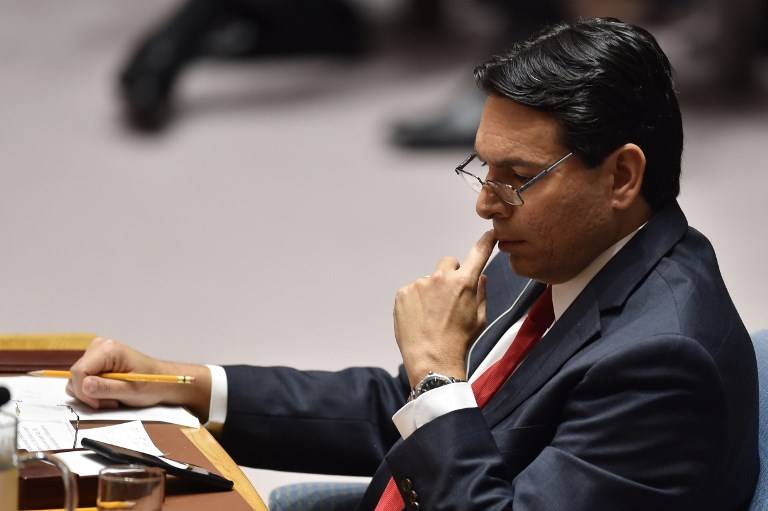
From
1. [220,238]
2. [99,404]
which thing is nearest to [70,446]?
[99,404]

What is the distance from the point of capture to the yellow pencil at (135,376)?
2078mm

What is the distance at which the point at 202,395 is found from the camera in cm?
221

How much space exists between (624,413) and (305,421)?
29.7 inches

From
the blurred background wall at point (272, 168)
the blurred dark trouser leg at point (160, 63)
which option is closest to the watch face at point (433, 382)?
the blurred background wall at point (272, 168)

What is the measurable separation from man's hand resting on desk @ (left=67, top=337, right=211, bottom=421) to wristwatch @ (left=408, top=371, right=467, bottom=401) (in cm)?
50

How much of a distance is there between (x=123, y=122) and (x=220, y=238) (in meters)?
1.35

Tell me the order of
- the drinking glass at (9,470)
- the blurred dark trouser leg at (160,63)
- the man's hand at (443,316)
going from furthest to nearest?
the blurred dark trouser leg at (160,63)
the man's hand at (443,316)
the drinking glass at (9,470)

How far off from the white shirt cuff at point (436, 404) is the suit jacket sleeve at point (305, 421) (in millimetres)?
483

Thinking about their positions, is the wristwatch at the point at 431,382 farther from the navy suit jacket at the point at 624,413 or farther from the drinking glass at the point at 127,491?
the drinking glass at the point at 127,491

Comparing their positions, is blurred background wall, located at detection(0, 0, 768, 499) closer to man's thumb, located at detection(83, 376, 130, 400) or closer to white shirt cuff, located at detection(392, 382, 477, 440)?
man's thumb, located at detection(83, 376, 130, 400)

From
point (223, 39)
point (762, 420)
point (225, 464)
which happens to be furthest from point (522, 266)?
point (223, 39)

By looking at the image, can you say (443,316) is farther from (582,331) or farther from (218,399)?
(218,399)

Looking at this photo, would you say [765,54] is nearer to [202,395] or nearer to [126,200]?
[126,200]

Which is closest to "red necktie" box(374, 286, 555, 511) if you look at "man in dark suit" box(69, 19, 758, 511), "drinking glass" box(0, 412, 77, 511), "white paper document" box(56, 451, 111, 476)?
"man in dark suit" box(69, 19, 758, 511)
